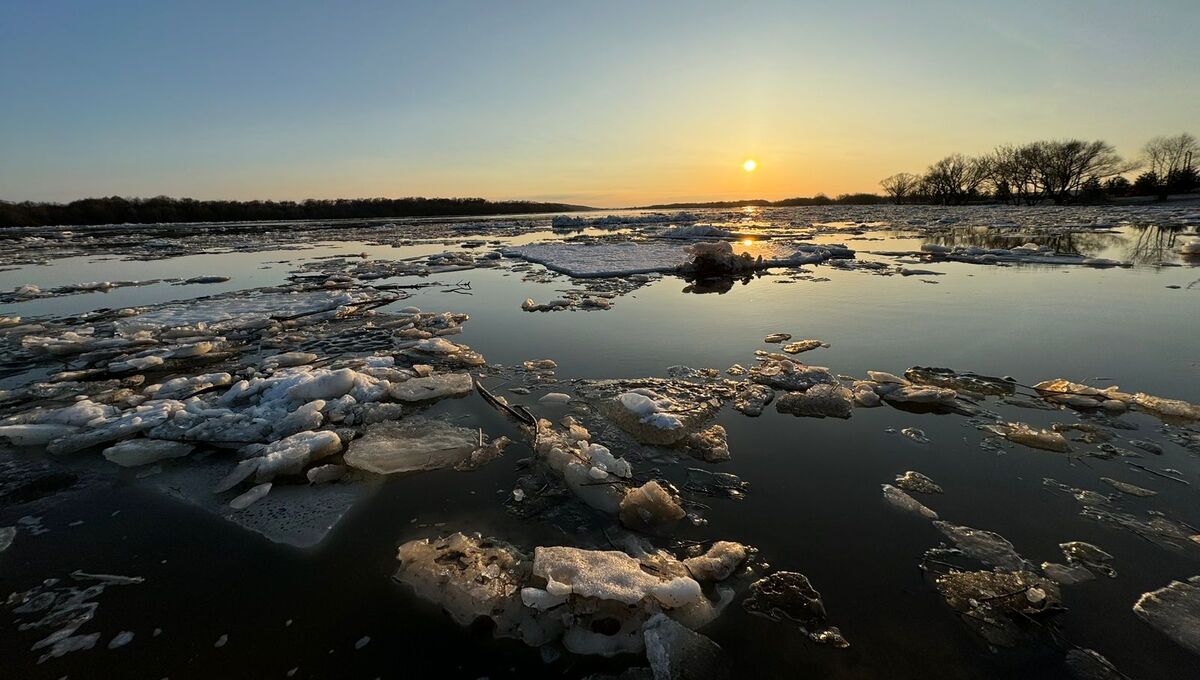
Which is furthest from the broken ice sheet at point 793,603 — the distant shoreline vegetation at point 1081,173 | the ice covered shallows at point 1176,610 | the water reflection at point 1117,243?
the distant shoreline vegetation at point 1081,173

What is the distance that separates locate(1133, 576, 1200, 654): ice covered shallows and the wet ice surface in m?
0.01

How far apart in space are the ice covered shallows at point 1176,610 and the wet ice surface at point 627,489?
0.01 meters

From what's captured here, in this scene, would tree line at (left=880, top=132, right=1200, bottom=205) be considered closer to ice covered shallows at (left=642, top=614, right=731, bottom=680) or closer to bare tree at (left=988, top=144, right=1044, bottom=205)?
bare tree at (left=988, top=144, right=1044, bottom=205)

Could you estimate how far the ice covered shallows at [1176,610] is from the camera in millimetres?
1636

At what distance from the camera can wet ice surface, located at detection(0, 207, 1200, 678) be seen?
1688 mm

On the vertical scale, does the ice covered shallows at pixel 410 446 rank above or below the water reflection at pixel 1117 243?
below

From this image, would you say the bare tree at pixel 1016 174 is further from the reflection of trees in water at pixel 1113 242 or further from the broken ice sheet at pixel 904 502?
the broken ice sheet at pixel 904 502

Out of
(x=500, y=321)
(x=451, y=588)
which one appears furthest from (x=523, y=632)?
(x=500, y=321)

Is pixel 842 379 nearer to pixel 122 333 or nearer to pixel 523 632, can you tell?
pixel 523 632

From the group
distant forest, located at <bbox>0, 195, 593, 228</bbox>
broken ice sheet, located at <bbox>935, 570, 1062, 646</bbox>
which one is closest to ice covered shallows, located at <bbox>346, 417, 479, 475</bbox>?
broken ice sheet, located at <bbox>935, 570, 1062, 646</bbox>

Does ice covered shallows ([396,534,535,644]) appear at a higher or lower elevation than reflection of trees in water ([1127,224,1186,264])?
lower

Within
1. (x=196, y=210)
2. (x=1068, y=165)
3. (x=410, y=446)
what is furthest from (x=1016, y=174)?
(x=196, y=210)

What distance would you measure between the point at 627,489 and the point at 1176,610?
2154mm

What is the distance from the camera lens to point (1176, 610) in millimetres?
1726
